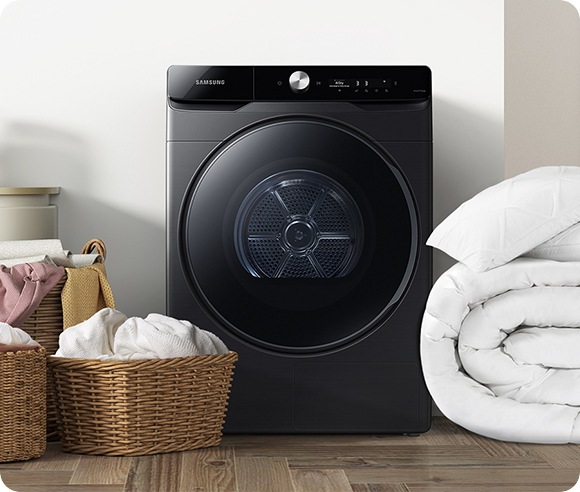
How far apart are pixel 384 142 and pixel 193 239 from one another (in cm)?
48

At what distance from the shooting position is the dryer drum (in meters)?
2.03

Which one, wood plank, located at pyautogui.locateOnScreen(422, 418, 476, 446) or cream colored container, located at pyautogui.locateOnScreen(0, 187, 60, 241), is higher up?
cream colored container, located at pyautogui.locateOnScreen(0, 187, 60, 241)

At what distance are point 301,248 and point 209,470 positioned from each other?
1.82ft

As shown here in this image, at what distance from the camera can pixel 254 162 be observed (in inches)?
79.9

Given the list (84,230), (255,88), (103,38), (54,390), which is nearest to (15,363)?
(54,390)

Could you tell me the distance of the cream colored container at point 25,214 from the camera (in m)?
2.12

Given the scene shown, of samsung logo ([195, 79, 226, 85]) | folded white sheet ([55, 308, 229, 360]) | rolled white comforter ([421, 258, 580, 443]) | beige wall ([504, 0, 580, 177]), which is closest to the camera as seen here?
folded white sheet ([55, 308, 229, 360])

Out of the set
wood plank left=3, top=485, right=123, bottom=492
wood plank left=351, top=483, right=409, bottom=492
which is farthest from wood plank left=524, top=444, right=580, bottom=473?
wood plank left=3, top=485, right=123, bottom=492

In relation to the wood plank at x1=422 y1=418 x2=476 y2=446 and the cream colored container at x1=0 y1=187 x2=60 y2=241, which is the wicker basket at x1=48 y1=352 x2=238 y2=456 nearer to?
the cream colored container at x1=0 y1=187 x2=60 y2=241

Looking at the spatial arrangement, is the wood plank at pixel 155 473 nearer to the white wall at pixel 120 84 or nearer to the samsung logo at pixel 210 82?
the white wall at pixel 120 84

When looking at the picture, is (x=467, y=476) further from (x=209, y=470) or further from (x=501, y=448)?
(x=209, y=470)

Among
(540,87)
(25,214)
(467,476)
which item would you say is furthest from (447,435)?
(540,87)

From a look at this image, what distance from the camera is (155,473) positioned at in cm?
168

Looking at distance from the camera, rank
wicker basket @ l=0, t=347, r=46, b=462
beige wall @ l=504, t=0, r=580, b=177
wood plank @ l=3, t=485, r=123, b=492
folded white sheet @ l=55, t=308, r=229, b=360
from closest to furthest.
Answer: wood plank @ l=3, t=485, r=123, b=492 → wicker basket @ l=0, t=347, r=46, b=462 → folded white sheet @ l=55, t=308, r=229, b=360 → beige wall @ l=504, t=0, r=580, b=177
